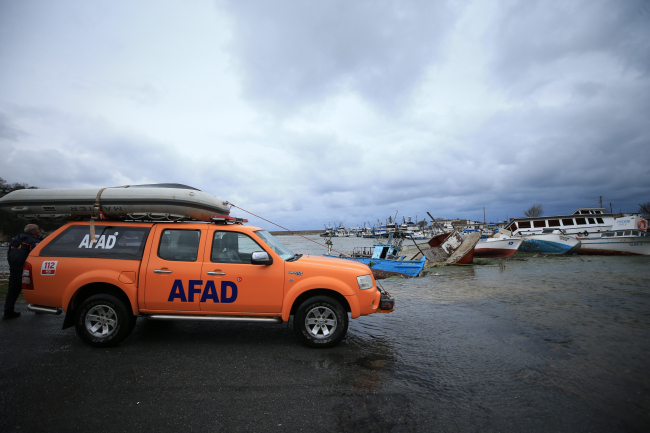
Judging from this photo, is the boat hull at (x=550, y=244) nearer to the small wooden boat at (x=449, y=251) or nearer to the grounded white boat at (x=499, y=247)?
the grounded white boat at (x=499, y=247)

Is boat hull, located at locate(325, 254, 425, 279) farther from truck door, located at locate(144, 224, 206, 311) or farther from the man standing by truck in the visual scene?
the man standing by truck

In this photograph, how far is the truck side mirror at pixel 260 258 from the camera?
4617 mm

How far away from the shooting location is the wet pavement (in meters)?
2.94

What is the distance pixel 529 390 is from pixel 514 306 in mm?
5373

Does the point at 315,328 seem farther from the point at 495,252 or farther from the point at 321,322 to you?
the point at 495,252

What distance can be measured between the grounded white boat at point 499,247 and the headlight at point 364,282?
25761 mm

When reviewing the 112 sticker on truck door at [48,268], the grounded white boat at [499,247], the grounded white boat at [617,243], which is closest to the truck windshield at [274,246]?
the 112 sticker on truck door at [48,268]

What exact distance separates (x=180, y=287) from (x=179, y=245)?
2.18ft

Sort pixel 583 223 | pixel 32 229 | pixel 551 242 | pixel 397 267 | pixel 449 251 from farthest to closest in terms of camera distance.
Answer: pixel 583 223, pixel 551 242, pixel 449 251, pixel 397 267, pixel 32 229

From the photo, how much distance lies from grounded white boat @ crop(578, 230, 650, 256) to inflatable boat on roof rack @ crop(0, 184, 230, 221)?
108ft

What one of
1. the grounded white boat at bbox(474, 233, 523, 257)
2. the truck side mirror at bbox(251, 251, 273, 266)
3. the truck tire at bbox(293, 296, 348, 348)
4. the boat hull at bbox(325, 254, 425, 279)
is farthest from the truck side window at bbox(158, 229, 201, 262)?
the grounded white boat at bbox(474, 233, 523, 257)

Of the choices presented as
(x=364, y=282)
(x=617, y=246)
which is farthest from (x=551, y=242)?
(x=364, y=282)

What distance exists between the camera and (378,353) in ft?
15.3

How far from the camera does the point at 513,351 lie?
4793 millimetres
